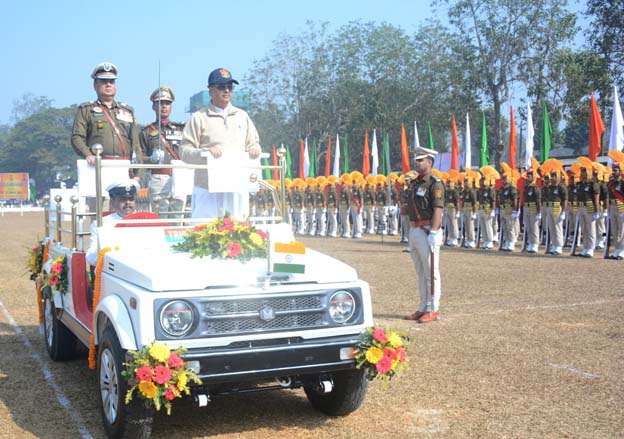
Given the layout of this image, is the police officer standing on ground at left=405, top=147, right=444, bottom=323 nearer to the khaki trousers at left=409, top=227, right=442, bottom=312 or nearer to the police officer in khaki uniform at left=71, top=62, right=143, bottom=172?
the khaki trousers at left=409, top=227, right=442, bottom=312

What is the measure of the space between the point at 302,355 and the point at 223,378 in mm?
532

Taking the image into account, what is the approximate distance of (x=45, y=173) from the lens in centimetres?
10744

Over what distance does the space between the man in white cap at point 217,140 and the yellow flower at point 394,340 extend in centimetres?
223

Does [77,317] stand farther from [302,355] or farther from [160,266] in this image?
[302,355]

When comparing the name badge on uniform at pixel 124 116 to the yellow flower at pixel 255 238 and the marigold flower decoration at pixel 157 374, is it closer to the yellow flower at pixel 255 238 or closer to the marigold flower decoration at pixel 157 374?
the yellow flower at pixel 255 238

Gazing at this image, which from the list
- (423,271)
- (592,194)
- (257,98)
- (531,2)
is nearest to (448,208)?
(592,194)

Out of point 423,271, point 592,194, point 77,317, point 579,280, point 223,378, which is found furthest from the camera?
point 592,194

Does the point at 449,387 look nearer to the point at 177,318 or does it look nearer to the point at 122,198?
the point at 177,318

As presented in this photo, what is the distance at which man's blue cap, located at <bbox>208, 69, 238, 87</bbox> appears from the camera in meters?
6.67

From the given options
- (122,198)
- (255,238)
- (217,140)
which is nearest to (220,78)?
(217,140)

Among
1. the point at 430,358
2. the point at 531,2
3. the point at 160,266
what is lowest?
the point at 430,358

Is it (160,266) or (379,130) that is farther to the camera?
(379,130)

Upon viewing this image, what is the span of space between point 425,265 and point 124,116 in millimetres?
4007

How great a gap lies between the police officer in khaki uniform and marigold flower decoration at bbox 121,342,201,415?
12.6ft
